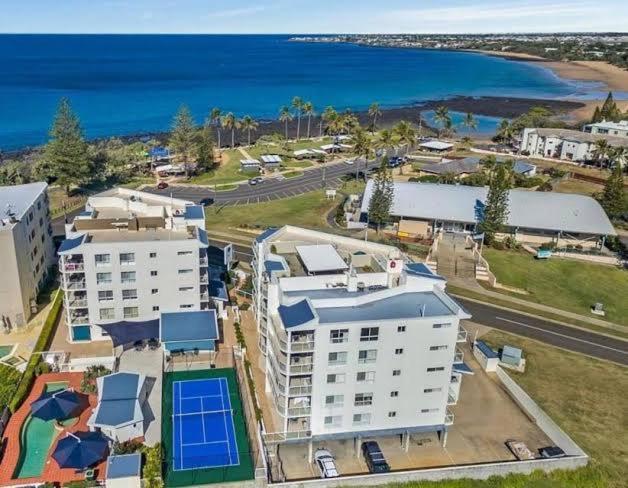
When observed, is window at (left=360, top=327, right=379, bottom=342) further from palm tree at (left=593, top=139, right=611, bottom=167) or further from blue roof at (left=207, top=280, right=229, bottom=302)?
palm tree at (left=593, top=139, right=611, bottom=167)

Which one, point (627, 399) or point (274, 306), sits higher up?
point (274, 306)

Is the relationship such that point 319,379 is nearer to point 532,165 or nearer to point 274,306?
point 274,306

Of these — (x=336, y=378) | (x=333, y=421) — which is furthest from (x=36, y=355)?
(x=336, y=378)

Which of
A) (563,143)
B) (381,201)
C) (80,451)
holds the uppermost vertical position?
(563,143)

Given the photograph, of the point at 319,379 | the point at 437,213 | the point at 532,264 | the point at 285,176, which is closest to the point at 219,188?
the point at 285,176

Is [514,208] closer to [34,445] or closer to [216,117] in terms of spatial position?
[34,445]

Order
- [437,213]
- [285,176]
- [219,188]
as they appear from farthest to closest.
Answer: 1. [285,176]
2. [219,188]
3. [437,213]

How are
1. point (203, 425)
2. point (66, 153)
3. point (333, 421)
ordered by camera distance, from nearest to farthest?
point (333, 421) → point (203, 425) → point (66, 153)

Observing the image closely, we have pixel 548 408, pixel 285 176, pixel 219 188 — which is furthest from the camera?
pixel 285 176
